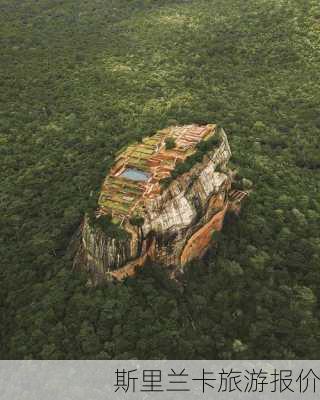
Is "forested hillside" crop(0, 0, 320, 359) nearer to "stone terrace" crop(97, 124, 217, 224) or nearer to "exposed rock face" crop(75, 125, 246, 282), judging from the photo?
"exposed rock face" crop(75, 125, 246, 282)

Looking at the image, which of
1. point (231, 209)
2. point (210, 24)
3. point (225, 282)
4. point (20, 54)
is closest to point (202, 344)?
point (225, 282)

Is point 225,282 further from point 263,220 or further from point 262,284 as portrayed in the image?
point 263,220

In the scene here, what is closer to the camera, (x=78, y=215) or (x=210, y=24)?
(x=78, y=215)

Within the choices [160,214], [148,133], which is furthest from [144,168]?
[148,133]

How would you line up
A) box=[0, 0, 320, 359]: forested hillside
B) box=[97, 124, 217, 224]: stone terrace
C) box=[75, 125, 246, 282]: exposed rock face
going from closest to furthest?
box=[0, 0, 320, 359]: forested hillside, box=[75, 125, 246, 282]: exposed rock face, box=[97, 124, 217, 224]: stone terrace

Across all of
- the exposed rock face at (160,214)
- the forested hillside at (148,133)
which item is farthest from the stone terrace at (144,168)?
the forested hillside at (148,133)

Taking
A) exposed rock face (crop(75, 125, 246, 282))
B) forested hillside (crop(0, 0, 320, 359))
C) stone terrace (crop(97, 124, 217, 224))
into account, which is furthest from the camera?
stone terrace (crop(97, 124, 217, 224))

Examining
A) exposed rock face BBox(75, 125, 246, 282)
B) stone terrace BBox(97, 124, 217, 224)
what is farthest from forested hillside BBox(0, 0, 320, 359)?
stone terrace BBox(97, 124, 217, 224)

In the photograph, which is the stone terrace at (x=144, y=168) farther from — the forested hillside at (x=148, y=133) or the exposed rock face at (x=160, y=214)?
the forested hillside at (x=148, y=133)
